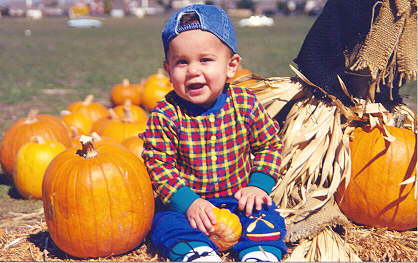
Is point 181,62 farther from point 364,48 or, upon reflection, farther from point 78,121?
point 78,121

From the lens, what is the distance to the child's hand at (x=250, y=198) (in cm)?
307

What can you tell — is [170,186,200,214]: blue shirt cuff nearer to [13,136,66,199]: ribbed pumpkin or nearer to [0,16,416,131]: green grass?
[13,136,66,199]: ribbed pumpkin

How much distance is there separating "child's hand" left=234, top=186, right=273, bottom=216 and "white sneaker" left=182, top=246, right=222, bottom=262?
0.41 metres

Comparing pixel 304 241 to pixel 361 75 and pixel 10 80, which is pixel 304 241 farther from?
pixel 10 80

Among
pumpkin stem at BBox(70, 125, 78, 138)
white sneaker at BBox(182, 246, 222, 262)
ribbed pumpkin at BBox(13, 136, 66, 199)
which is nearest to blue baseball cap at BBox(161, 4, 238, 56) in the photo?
white sneaker at BBox(182, 246, 222, 262)

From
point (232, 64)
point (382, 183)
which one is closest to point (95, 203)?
point (232, 64)

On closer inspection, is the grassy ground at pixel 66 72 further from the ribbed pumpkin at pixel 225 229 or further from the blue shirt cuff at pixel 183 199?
the ribbed pumpkin at pixel 225 229

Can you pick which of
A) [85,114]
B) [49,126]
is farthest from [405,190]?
[85,114]

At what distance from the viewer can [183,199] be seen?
10.0 ft

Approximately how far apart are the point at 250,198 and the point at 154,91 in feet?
17.4

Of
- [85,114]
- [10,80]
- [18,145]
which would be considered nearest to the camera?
[18,145]

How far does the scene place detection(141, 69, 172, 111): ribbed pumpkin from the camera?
805 centimetres

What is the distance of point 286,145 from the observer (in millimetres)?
3717

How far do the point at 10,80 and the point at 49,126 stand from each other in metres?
8.12
